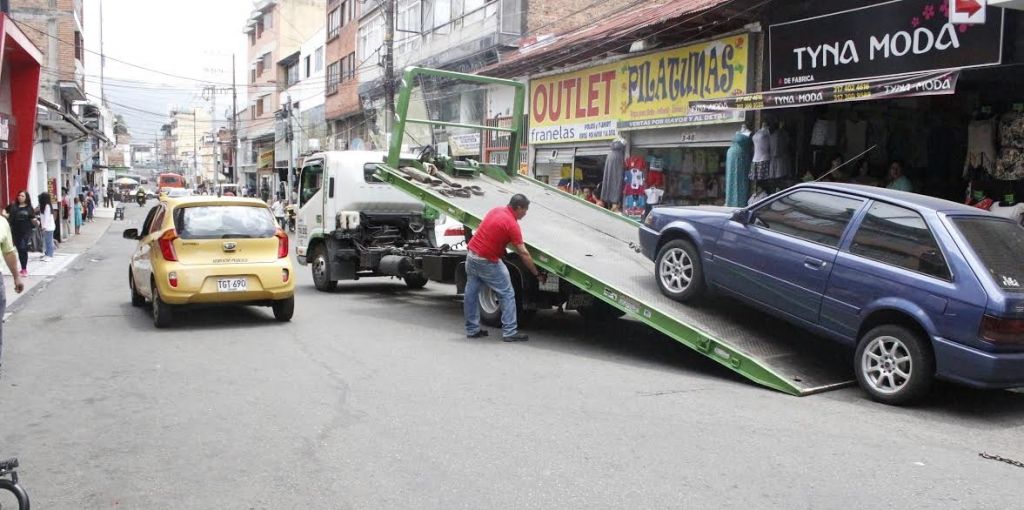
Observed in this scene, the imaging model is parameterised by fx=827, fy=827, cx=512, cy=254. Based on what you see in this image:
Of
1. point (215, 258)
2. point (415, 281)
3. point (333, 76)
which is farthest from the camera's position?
point (333, 76)

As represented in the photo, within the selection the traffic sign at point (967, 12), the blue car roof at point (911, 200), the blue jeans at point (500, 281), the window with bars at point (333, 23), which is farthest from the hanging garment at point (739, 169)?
the window with bars at point (333, 23)

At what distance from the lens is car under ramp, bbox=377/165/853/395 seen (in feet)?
24.1

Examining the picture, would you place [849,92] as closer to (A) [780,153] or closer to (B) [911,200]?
(A) [780,153]

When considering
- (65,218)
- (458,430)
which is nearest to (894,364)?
(458,430)

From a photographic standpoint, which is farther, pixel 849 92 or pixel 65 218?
pixel 65 218

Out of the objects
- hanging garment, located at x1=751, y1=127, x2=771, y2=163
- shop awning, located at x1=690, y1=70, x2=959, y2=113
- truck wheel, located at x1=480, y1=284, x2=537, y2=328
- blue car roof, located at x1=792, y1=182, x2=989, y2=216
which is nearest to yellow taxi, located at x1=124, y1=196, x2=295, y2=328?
truck wheel, located at x1=480, y1=284, x2=537, y2=328

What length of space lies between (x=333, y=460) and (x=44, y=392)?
10.9 ft

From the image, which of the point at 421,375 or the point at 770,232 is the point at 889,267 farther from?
the point at 421,375

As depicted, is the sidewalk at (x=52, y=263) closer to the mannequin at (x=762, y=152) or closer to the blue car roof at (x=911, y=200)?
the blue car roof at (x=911, y=200)

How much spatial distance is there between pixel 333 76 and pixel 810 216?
129 ft

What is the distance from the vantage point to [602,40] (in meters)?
17.0

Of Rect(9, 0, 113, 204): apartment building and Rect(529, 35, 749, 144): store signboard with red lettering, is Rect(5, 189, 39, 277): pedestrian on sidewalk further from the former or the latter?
Rect(9, 0, 113, 204): apartment building

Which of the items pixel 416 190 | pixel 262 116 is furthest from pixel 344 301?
pixel 262 116

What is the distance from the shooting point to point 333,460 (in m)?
5.02
